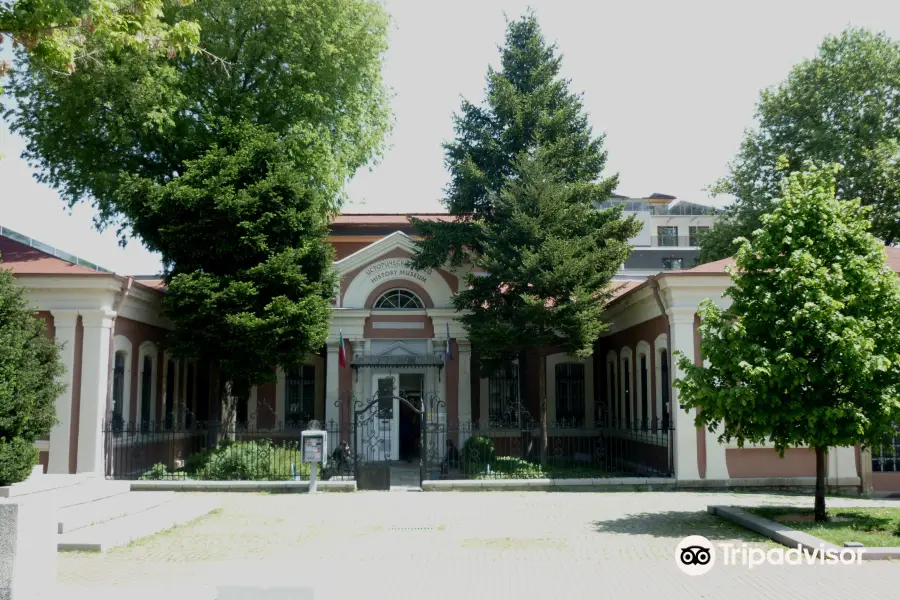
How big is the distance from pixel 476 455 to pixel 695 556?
30.1ft

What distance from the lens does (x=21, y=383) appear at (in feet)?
45.5

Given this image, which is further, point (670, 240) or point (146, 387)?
point (670, 240)

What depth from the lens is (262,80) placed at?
75.1 ft

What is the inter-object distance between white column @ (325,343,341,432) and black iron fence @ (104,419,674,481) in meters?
0.79

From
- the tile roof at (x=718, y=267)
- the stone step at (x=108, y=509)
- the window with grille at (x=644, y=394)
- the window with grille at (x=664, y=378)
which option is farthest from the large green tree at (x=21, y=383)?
the window with grille at (x=644, y=394)

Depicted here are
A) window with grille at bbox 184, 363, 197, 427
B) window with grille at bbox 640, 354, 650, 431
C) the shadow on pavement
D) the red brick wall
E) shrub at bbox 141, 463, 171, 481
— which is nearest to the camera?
the shadow on pavement

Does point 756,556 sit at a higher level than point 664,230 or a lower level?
lower

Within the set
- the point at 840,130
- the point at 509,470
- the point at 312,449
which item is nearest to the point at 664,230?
the point at 840,130

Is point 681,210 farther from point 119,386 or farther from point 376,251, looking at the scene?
point 119,386

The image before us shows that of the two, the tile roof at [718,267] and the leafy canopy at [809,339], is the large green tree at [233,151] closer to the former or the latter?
the tile roof at [718,267]

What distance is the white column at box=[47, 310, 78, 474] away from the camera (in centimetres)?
1739

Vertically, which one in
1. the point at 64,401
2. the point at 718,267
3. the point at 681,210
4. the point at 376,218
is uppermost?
the point at 681,210

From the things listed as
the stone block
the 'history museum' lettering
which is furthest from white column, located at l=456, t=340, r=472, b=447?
the stone block

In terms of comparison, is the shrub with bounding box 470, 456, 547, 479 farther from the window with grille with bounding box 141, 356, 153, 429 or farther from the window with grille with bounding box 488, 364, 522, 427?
the window with grille with bounding box 141, 356, 153, 429
